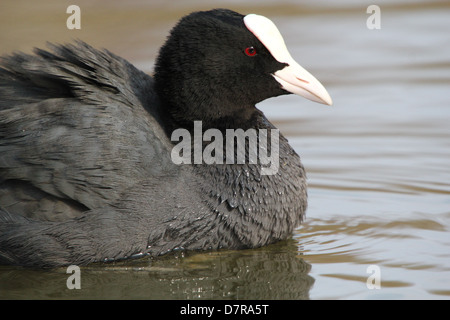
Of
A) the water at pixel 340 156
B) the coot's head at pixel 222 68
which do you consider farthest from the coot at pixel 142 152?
the water at pixel 340 156

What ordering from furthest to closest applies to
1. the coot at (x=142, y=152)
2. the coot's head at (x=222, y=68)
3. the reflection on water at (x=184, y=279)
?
the coot's head at (x=222, y=68) → the coot at (x=142, y=152) → the reflection on water at (x=184, y=279)

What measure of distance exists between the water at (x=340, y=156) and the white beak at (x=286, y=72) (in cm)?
86

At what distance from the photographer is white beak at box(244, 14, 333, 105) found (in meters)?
4.85

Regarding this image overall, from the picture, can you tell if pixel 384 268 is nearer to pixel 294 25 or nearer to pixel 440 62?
pixel 440 62

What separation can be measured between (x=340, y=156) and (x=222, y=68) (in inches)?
74.7

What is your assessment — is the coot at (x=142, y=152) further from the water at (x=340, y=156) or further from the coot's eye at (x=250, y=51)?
the water at (x=340, y=156)

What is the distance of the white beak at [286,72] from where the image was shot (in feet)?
15.9

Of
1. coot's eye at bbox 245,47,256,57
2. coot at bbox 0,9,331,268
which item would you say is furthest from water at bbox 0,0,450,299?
coot's eye at bbox 245,47,256,57

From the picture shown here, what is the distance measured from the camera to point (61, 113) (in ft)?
15.0

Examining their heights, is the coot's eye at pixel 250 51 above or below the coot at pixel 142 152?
above

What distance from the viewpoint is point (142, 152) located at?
179 inches

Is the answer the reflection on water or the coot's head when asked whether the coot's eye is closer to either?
the coot's head
